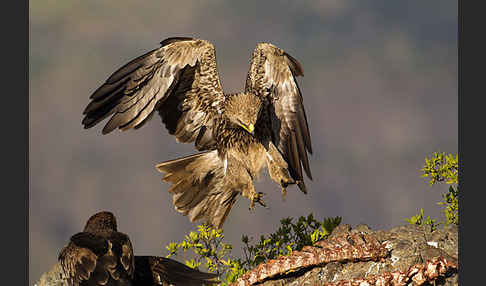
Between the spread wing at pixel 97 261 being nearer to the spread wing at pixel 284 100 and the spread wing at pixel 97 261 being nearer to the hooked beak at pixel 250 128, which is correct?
the hooked beak at pixel 250 128

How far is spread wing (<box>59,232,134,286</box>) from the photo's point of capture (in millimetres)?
6438

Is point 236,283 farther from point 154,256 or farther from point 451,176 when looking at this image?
point 451,176

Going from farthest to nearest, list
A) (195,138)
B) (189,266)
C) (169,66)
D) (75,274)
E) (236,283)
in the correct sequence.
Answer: (195,138), (169,66), (189,266), (236,283), (75,274)

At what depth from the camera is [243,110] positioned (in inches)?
328

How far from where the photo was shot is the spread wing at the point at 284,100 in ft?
29.5

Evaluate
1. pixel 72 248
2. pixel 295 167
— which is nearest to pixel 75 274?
pixel 72 248

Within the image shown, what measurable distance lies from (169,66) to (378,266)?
3590 mm

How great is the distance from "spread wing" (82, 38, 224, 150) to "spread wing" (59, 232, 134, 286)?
185 centimetres

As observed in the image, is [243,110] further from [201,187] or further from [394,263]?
[394,263]

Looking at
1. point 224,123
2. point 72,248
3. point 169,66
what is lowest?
point 72,248

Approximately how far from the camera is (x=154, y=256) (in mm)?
7359

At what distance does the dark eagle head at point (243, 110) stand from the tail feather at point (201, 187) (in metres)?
0.72

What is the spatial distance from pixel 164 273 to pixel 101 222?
3.03 ft

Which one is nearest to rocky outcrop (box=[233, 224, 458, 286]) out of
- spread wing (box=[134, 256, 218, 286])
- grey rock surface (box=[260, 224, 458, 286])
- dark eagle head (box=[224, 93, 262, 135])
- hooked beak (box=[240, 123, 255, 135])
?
grey rock surface (box=[260, 224, 458, 286])
